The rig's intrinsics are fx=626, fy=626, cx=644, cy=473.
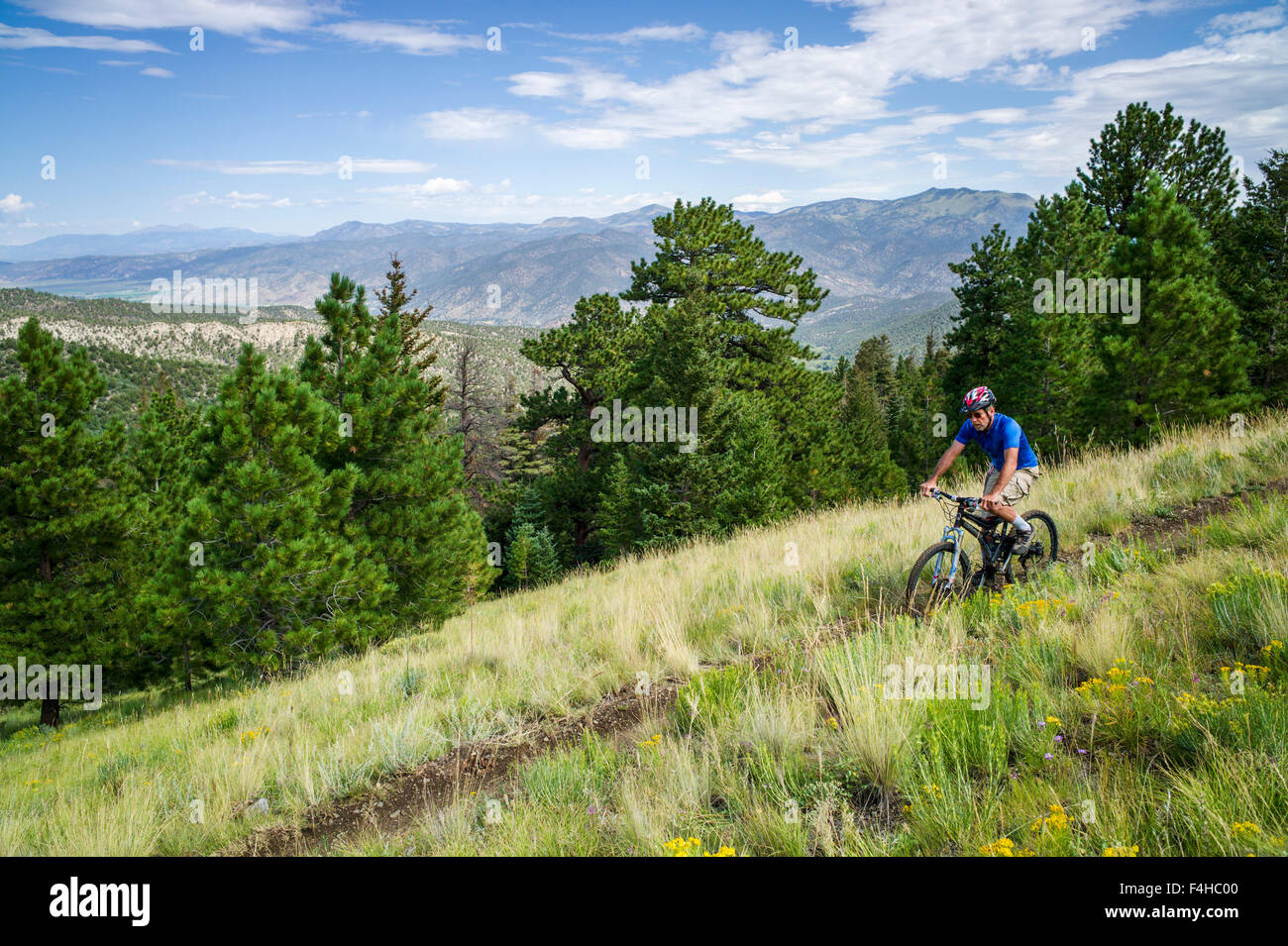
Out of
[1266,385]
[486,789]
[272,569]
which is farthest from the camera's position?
[1266,385]

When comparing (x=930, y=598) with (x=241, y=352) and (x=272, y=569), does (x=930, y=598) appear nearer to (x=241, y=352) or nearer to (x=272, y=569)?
(x=272, y=569)

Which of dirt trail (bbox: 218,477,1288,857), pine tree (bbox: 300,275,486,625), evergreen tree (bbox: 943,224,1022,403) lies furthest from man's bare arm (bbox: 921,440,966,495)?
evergreen tree (bbox: 943,224,1022,403)

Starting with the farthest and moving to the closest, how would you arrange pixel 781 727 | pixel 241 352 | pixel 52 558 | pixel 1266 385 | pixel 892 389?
pixel 892 389
pixel 1266 385
pixel 52 558
pixel 241 352
pixel 781 727

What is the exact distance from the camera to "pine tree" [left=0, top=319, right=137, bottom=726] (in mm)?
14906

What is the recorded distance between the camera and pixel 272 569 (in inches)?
467

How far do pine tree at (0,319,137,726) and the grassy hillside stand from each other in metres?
11.5

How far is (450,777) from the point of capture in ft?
13.9

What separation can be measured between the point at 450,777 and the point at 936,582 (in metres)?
4.15

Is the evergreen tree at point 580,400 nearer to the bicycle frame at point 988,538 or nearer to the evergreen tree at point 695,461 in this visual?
the evergreen tree at point 695,461

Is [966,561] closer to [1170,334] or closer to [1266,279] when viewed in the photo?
[1170,334]

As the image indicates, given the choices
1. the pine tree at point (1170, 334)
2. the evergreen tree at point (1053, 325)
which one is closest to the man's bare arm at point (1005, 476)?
the pine tree at point (1170, 334)
